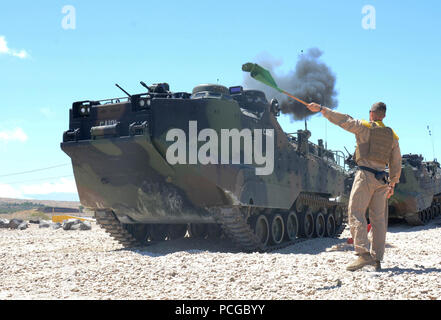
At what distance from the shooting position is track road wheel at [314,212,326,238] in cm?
1411

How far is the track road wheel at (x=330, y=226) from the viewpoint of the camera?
1519 cm

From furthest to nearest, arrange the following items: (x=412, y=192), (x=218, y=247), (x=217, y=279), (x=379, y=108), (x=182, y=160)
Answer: (x=412, y=192), (x=218, y=247), (x=182, y=160), (x=379, y=108), (x=217, y=279)

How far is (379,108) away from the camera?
6008 mm

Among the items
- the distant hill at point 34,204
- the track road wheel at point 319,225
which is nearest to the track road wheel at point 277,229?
the track road wheel at point 319,225

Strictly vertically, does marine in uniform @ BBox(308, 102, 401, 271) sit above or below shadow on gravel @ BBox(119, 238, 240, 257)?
above

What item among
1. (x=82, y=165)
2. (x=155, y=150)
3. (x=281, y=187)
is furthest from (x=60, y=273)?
(x=281, y=187)

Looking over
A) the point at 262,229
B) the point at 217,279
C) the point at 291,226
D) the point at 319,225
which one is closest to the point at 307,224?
the point at 319,225

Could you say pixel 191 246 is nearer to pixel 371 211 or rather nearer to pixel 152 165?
pixel 152 165

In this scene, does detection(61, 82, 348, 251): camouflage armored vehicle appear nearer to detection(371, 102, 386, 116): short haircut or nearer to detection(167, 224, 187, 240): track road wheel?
Answer: detection(167, 224, 187, 240): track road wheel

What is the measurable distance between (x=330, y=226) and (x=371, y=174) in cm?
994

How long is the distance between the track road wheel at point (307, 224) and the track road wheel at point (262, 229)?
237cm

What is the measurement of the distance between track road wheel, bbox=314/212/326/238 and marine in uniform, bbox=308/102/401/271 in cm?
815

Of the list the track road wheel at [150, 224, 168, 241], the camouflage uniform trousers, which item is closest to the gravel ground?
the camouflage uniform trousers
